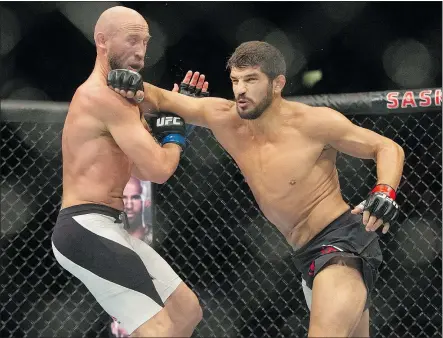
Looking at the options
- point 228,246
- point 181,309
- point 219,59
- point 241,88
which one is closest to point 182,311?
point 181,309

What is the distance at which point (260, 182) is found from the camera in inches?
98.0

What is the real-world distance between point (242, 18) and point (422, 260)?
6.71 ft

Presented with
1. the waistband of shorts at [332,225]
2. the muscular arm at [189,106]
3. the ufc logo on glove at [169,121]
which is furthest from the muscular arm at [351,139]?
the ufc logo on glove at [169,121]

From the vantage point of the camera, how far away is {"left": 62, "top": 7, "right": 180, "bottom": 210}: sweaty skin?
2238 millimetres

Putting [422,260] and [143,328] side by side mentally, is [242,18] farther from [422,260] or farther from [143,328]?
[143,328]

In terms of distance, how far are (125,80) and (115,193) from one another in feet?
1.25

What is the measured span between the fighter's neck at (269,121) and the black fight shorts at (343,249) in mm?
398

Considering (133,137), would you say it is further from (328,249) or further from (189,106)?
(328,249)

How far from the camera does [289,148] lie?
245cm

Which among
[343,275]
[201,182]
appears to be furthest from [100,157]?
[201,182]

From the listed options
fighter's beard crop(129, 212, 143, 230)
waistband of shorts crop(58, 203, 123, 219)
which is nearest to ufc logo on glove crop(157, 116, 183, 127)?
waistband of shorts crop(58, 203, 123, 219)

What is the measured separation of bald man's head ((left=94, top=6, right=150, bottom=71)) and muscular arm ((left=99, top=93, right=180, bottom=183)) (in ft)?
0.53

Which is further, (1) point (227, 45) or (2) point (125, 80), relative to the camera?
(1) point (227, 45)

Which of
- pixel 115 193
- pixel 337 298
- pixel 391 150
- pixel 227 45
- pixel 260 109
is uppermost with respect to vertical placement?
pixel 227 45
